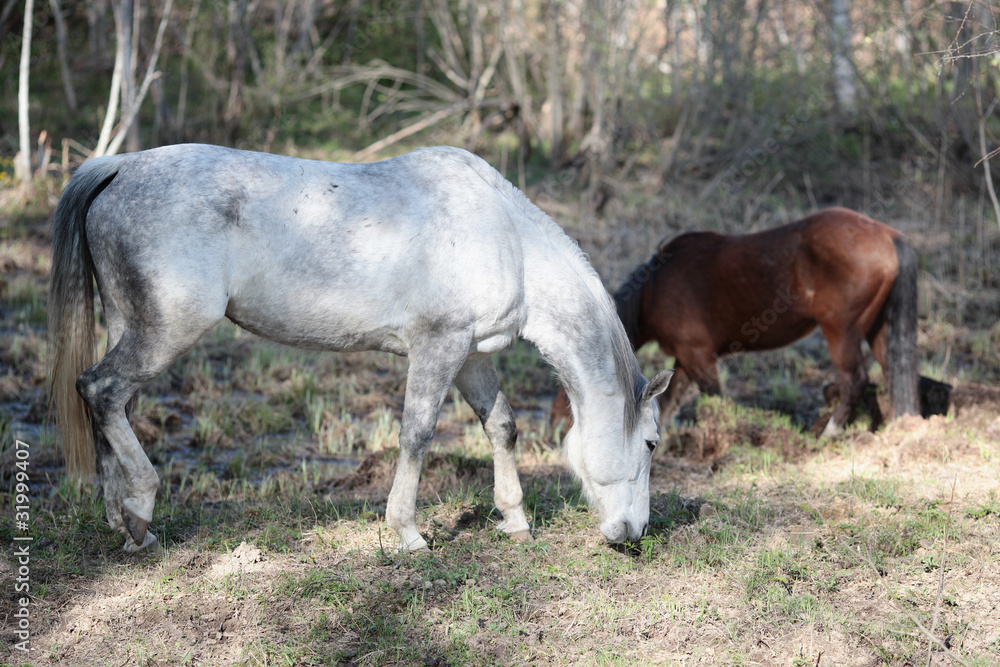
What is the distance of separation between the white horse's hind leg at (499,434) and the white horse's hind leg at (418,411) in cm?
42

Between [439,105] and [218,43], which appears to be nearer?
[218,43]

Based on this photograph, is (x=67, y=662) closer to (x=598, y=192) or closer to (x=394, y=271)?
(x=394, y=271)

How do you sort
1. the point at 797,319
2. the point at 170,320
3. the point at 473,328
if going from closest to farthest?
the point at 170,320
the point at 473,328
the point at 797,319

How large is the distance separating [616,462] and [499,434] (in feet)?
2.08

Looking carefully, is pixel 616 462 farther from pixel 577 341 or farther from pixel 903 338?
pixel 903 338

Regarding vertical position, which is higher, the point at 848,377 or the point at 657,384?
the point at 657,384

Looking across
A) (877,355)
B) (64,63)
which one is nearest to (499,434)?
(877,355)

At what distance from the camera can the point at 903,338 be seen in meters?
6.13

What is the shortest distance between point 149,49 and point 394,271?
399 inches

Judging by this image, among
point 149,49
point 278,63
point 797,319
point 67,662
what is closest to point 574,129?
point 278,63

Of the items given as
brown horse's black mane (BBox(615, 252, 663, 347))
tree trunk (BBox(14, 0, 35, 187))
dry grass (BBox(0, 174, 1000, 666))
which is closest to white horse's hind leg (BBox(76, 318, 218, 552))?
dry grass (BBox(0, 174, 1000, 666))

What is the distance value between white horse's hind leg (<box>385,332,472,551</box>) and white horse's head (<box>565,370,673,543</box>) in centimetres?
66

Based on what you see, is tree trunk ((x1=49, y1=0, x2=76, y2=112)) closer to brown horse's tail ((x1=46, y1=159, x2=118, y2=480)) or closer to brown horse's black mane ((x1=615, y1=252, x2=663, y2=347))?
brown horse's black mane ((x1=615, y1=252, x2=663, y2=347))

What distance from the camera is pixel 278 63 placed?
12.6 m
